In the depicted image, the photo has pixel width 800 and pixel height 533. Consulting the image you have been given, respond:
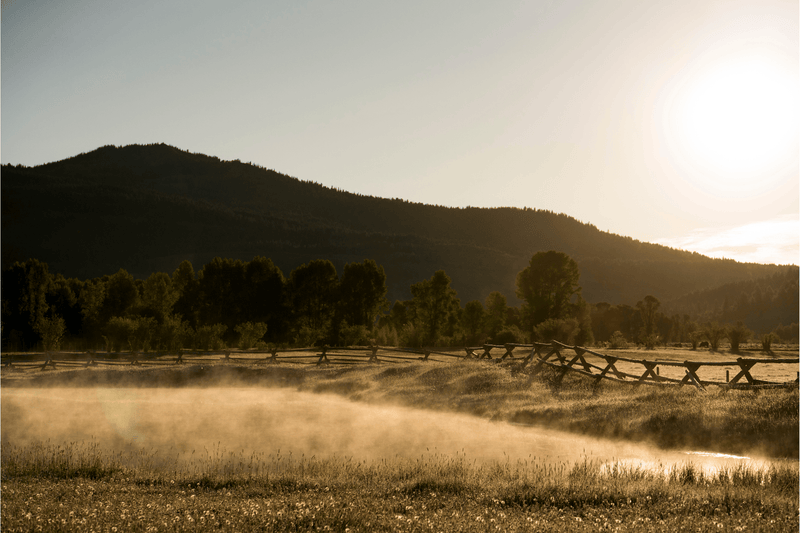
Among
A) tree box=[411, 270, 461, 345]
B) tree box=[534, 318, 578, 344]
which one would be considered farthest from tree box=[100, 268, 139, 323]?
tree box=[534, 318, 578, 344]

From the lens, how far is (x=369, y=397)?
87.2 ft

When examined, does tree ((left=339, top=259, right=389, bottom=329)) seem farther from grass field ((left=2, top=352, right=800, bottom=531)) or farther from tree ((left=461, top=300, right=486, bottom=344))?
grass field ((left=2, top=352, right=800, bottom=531))

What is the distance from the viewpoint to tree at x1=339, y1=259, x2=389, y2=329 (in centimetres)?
6259

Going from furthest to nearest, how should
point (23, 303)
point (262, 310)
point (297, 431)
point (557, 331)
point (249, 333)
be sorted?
point (262, 310)
point (557, 331)
point (249, 333)
point (23, 303)
point (297, 431)

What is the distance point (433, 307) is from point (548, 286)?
14047 millimetres

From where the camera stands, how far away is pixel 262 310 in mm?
60750

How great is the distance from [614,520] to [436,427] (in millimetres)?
12368

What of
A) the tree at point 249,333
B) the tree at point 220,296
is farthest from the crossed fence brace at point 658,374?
the tree at point 220,296

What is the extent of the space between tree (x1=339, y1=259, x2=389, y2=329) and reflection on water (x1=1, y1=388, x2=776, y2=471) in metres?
36.7

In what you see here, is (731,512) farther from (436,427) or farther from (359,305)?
(359,305)

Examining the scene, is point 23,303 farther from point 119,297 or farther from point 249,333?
point 249,333

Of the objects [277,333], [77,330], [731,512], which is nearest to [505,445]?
[731,512]

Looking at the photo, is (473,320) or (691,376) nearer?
(691,376)

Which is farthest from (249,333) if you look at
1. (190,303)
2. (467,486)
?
(467,486)
